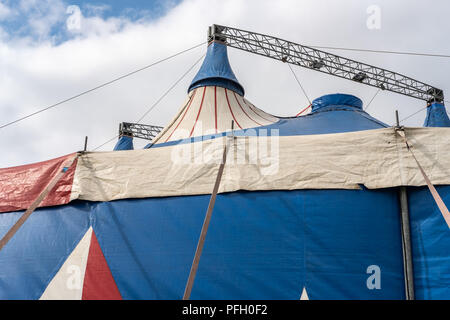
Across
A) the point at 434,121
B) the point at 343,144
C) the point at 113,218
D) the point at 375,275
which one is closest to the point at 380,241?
the point at 375,275

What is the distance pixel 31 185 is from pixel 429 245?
→ 3.58 metres

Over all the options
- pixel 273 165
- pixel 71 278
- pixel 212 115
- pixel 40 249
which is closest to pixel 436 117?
pixel 212 115

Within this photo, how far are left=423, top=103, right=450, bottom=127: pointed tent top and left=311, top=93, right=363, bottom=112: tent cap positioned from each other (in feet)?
11.4

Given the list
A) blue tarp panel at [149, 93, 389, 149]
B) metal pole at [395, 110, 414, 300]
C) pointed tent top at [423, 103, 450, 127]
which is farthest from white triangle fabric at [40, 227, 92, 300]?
pointed tent top at [423, 103, 450, 127]

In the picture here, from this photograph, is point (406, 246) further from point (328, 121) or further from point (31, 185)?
point (31, 185)

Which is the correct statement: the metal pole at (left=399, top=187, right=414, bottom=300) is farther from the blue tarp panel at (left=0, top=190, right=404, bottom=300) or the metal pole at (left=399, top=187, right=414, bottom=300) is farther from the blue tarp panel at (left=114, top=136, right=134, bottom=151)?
the blue tarp panel at (left=114, top=136, right=134, bottom=151)

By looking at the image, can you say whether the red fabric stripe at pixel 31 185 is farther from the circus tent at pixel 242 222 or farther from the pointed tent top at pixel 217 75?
the pointed tent top at pixel 217 75

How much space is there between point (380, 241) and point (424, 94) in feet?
26.3

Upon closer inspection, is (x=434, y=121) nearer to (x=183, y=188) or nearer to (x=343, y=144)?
(x=343, y=144)

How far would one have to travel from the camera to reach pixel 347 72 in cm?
895

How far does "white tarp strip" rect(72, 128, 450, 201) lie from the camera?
10.1 ft

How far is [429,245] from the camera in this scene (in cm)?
288

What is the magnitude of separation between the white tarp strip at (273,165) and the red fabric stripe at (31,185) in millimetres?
132

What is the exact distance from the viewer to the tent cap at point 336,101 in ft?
18.1
